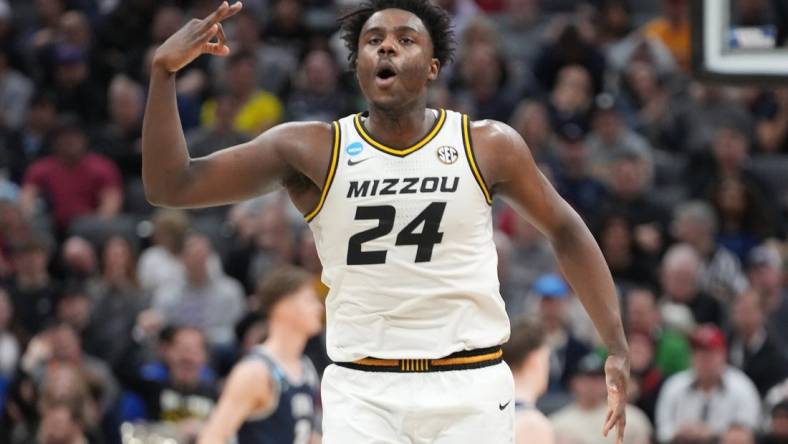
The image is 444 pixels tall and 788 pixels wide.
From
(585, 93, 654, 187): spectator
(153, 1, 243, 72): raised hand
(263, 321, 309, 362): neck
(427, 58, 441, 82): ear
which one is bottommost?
(263, 321, 309, 362): neck

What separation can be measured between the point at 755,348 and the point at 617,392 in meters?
6.28

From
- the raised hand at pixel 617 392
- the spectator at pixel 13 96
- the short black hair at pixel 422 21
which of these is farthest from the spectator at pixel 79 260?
the raised hand at pixel 617 392

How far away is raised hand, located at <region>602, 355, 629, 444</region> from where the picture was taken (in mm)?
5043

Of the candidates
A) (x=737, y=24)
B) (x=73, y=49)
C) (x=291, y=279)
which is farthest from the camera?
(x=73, y=49)

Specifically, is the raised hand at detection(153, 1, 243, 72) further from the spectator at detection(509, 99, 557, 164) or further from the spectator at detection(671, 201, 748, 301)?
the spectator at detection(509, 99, 557, 164)

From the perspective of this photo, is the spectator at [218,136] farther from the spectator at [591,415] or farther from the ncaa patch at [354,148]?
the ncaa patch at [354,148]

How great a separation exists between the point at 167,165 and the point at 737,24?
454 cm

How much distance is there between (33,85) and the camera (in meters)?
14.2

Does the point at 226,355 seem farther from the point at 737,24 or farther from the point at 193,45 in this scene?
the point at 193,45

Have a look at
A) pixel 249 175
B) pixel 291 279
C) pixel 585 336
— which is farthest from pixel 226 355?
pixel 249 175

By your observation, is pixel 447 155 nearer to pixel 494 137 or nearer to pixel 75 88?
pixel 494 137

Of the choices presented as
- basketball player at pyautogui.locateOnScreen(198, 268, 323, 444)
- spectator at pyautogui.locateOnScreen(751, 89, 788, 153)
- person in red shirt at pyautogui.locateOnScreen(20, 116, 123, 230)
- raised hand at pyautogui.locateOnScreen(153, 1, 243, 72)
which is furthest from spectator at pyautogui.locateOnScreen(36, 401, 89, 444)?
spectator at pyautogui.locateOnScreen(751, 89, 788, 153)

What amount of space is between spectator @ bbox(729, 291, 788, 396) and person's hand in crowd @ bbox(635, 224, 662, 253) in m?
1.07

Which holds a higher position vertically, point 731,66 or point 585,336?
point 731,66
